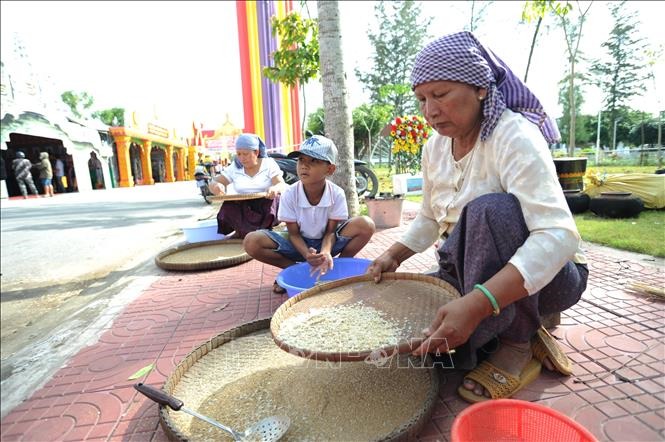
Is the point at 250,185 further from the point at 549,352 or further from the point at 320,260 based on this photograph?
the point at 549,352

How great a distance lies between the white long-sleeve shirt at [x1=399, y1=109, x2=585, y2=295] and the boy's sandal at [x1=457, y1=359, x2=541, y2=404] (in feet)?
1.30

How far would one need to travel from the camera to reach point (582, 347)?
154 centimetres

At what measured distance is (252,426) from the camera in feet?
3.82

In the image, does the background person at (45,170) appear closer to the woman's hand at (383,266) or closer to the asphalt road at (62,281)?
the asphalt road at (62,281)

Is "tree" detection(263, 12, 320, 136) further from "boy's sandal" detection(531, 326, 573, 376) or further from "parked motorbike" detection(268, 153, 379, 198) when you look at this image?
"boy's sandal" detection(531, 326, 573, 376)

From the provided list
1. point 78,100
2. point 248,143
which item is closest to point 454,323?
point 248,143

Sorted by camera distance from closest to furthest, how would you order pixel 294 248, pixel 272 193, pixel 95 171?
pixel 294 248, pixel 272 193, pixel 95 171

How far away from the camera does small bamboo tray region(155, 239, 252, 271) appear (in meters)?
3.13

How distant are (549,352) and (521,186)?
0.62 metres

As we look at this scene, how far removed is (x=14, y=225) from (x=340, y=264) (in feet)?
24.0

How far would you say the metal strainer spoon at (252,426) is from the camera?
1121 mm

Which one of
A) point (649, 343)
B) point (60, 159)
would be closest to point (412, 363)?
point (649, 343)

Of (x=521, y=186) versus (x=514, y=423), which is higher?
(x=521, y=186)

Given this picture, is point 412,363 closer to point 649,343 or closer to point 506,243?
point 506,243
